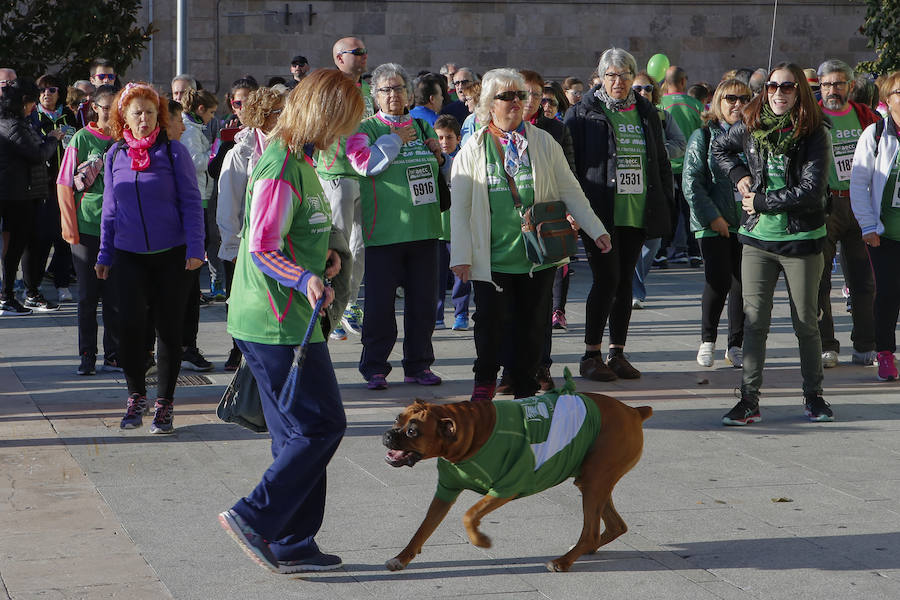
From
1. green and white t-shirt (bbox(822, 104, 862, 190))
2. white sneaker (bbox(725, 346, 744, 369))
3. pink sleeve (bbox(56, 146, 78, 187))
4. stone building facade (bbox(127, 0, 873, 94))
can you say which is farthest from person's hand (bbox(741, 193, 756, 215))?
stone building facade (bbox(127, 0, 873, 94))

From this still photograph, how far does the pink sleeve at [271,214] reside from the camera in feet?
14.8

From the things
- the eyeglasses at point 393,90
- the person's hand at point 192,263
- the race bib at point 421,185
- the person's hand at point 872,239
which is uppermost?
the eyeglasses at point 393,90

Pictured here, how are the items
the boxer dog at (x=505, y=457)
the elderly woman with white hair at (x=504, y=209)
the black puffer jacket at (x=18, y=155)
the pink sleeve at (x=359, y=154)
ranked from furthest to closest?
the black puffer jacket at (x=18, y=155)
the pink sleeve at (x=359, y=154)
the elderly woman with white hair at (x=504, y=209)
the boxer dog at (x=505, y=457)

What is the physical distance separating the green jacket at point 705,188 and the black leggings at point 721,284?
159 mm

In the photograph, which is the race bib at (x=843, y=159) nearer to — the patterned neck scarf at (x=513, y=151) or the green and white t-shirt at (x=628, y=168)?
the green and white t-shirt at (x=628, y=168)

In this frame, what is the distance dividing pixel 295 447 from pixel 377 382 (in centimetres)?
346

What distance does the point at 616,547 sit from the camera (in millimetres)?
4961

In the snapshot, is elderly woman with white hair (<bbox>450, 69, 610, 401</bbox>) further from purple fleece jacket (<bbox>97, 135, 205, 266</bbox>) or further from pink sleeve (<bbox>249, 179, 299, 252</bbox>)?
pink sleeve (<bbox>249, 179, 299, 252</bbox>)

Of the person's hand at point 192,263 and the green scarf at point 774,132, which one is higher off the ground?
the green scarf at point 774,132

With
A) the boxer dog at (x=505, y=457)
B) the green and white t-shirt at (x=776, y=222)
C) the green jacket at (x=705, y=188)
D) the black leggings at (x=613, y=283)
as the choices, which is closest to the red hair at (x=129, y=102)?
the black leggings at (x=613, y=283)

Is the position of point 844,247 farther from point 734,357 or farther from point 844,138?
point 734,357

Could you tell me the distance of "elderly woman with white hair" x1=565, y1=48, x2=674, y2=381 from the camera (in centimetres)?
809

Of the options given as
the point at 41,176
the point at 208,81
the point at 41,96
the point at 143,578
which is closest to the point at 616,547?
the point at 143,578

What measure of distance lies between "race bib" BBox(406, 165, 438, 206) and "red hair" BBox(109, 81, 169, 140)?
1703mm
